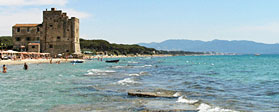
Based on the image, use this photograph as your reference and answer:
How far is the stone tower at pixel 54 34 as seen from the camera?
94938mm

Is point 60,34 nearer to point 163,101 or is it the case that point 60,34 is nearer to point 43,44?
point 43,44

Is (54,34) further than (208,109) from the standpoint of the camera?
Yes

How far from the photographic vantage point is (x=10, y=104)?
15500mm

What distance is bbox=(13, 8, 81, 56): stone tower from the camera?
9494cm

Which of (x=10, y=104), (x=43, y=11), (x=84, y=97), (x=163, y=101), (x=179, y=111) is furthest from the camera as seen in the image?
(x=43, y=11)

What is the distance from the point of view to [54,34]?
315ft

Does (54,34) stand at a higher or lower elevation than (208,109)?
higher

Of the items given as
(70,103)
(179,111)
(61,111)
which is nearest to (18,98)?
(70,103)

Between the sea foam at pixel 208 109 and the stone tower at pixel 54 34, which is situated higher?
the stone tower at pixel 54 34

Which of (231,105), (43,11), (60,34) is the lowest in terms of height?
(231,105)

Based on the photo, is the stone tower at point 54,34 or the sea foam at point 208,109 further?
the stone tower at point 54,34

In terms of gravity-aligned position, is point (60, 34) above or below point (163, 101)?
above

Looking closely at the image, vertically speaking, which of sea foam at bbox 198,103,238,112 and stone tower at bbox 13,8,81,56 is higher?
stone tower at bbox 13,8,81,56

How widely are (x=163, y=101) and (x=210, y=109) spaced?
9.65 feet
